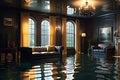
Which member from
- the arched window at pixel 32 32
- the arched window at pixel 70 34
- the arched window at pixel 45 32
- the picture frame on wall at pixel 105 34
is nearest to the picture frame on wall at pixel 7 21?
the arched window at pixel 32 32

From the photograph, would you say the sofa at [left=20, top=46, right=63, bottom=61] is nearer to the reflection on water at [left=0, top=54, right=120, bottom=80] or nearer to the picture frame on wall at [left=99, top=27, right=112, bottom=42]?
the reflection on water at [left=0, top=54, right=120, bottom=80]

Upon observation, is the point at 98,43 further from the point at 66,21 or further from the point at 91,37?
the point at 66,21

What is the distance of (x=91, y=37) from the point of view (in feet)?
55.0

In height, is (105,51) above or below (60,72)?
above

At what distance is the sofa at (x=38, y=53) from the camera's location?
10227 millimetres

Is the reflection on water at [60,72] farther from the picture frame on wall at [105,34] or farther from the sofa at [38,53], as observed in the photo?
the picture frame on wall at [105,34]

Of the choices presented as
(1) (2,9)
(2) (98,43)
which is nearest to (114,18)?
(2) (98,43)

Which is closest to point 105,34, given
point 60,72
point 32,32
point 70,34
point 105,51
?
point 105,51

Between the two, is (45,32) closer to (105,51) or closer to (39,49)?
(39,49)

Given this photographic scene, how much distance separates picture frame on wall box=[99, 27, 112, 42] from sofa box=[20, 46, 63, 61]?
4845 millimetres

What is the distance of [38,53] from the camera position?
10.8m

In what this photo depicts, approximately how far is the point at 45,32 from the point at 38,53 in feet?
12.5

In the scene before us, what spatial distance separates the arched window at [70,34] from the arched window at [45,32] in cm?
220

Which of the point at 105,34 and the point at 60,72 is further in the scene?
the point at 105,34
